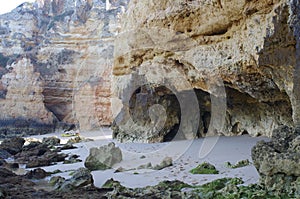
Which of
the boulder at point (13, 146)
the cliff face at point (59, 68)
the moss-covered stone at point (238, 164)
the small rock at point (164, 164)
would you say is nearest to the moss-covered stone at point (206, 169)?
the moss-covered stone at point (238, 164)

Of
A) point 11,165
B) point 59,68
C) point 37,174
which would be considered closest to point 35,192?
point 37,174

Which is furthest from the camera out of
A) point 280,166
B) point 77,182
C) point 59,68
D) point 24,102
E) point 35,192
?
point 59,68

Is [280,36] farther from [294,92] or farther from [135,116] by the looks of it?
[135,116]

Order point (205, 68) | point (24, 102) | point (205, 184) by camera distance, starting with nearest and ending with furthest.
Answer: point (205, 184), point (205, 68), point (24, 102)

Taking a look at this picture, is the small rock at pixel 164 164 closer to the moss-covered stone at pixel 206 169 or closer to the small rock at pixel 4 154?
the moss-covered stone at pixel 206 169

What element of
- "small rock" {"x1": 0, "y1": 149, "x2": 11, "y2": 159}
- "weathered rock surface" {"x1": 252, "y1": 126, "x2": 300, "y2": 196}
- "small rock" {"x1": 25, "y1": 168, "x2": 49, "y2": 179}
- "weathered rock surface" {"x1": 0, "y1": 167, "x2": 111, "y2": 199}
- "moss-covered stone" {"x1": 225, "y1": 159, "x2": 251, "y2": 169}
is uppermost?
"weathered rock surface" {"x1": 252, "y1": 126, "x2": 300, "y2": 196}

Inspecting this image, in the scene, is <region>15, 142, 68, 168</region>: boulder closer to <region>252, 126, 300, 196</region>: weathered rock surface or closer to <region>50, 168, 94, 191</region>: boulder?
<region>50, 168, 94, 191</region>: boulder

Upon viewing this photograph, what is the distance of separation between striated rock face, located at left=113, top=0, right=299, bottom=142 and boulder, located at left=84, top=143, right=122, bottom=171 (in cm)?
391

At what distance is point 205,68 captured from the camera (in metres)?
10.2

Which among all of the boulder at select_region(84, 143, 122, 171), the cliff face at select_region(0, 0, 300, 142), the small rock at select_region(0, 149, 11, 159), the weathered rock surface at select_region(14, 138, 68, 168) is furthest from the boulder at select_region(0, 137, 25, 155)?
the boulder at select_region(84, 143, 122, 171)

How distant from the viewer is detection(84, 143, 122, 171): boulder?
9.87 m

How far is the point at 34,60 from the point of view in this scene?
114 ft

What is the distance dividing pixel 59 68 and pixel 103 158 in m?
26.7

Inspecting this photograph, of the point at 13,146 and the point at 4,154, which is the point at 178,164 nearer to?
the point at 4,154
